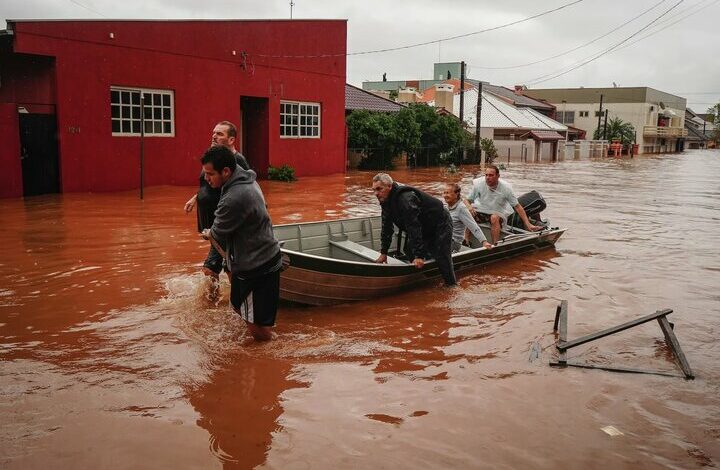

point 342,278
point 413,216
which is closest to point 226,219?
point 342,278

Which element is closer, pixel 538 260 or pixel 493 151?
pixel 538 260

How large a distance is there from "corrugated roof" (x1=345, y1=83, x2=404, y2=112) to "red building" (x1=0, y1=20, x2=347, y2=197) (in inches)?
264

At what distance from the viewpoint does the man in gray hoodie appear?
5.34m

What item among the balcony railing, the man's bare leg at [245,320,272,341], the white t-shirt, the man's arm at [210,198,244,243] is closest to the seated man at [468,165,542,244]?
the white t-shirt

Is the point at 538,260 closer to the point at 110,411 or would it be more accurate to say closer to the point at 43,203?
the point at 110,411

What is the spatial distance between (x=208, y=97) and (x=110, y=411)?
53.2ft

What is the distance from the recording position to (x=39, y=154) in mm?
16188

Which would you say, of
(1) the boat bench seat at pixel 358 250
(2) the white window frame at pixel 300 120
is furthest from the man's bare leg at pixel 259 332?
(2) the white window frame at pixel 300 120

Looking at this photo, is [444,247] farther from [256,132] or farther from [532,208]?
[256,132]

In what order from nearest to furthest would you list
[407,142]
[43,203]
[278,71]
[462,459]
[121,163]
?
1. [462,459]
2. [43,203]
3. [121,163]
4. [278,71]
5. [407,142]

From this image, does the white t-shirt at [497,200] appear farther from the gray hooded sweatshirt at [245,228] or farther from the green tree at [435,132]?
the green tree at [435,132]

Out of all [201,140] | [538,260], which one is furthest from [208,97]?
[538,260]

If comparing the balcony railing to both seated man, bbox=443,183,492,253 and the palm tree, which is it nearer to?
the palm tree

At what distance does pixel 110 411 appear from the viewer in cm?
487
